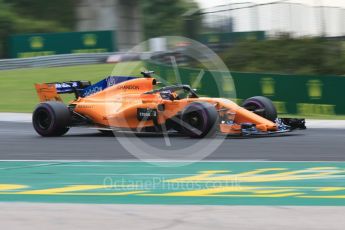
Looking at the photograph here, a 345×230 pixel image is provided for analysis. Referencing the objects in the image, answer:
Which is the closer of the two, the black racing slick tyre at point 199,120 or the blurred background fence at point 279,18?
the black racing slick tyre at point 199,120

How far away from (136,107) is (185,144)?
1.40m

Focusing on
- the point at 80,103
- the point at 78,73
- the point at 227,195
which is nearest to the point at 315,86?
the point at 80,103

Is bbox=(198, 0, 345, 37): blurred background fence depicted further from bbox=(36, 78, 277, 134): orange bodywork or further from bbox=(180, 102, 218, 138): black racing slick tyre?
bbox=(180, 102, 218, 138): black racing slick tyre

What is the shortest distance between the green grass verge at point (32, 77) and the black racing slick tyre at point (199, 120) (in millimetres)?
9467

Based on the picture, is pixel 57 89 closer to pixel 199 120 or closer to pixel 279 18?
pixel 199 120

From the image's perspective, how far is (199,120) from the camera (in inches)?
522

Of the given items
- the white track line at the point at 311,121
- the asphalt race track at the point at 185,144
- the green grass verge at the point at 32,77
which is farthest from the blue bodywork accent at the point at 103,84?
the green grass verge at the point at 32,77

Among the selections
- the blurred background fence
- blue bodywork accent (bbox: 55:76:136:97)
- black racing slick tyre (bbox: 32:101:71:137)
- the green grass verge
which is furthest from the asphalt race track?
the blurred background fence

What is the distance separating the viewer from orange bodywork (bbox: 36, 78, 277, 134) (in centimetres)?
1364

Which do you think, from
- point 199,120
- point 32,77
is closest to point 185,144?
point 199,120

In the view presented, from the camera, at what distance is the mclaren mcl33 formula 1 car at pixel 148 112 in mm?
13438

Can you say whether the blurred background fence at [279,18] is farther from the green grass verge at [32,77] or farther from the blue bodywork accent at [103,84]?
the blue bodywork accent at [103,84]

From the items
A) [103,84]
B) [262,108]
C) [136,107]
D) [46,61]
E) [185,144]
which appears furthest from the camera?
[46,61]

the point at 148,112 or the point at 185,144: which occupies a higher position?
the point at 148,112
